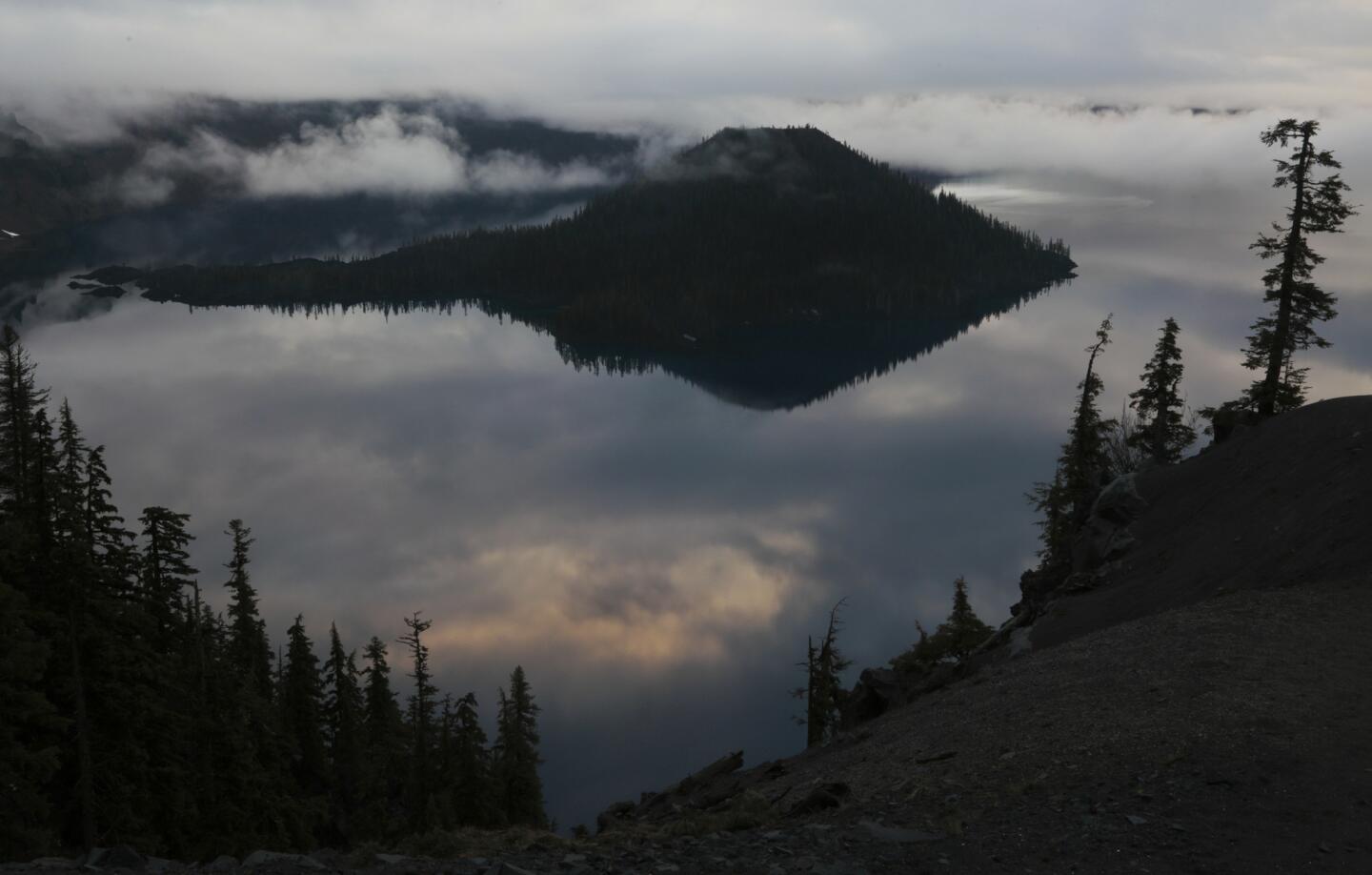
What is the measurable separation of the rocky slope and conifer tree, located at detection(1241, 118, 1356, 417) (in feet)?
45.7

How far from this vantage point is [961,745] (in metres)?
18.7

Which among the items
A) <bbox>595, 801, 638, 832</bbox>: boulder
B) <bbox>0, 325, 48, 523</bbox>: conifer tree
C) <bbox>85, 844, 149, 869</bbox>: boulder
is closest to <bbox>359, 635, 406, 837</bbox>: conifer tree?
<bbox>0, 325, 48, 523</bbox>: conifer tree

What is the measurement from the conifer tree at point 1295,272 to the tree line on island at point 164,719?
35.5 metres

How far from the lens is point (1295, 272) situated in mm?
41656

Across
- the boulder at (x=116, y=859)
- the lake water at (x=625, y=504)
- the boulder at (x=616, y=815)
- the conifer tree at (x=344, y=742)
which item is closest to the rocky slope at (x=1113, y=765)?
the boulder at (x=616, y=815)

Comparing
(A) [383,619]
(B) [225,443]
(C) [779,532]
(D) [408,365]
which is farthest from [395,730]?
(D) [408,365]

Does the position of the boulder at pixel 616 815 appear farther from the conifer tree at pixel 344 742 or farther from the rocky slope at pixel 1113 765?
A: the conifer tree at pixel 344 742

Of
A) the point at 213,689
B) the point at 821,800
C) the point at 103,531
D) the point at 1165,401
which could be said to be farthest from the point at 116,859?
the point at 1165,401

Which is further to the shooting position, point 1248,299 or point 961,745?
point 1248,299

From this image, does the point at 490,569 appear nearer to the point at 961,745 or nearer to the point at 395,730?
the point at 395,730

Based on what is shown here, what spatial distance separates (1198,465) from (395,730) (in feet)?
122

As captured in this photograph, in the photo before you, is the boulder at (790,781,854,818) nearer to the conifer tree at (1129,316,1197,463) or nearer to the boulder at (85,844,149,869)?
the boulder at (85,844,149,869)

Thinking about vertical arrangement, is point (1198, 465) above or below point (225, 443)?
below

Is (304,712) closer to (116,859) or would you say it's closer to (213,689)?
(213,689)
